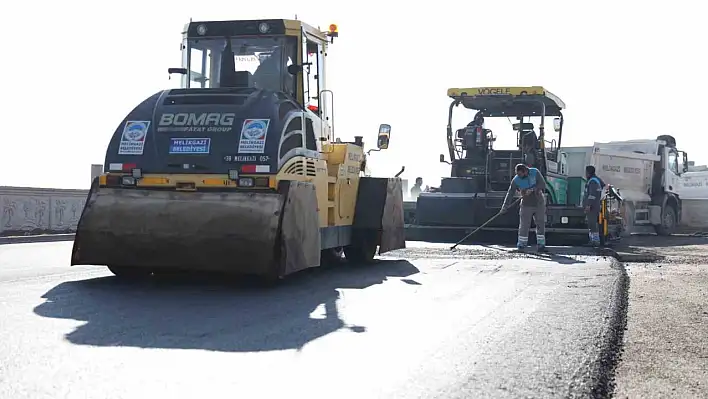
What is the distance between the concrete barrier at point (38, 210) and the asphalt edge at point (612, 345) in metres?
15.7

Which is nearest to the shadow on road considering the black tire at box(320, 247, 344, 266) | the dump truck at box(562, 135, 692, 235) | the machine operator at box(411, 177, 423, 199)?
the black tire at box(320, 247, 344, 266)

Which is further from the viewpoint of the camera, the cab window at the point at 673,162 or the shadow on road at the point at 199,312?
the cab window at the point at 673,162

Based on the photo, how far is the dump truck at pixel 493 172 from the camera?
18.2 meters

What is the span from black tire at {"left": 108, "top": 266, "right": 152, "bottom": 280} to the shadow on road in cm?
11

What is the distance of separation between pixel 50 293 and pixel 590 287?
524 cm

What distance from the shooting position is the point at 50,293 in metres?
7.97

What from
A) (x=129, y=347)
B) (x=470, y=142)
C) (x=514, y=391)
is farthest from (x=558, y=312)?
(x=470, y=142)

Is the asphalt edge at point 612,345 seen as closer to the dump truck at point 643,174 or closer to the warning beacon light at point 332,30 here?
the warning beacon light at point 332,30

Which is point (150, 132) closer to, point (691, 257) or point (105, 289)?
point (105, 289)

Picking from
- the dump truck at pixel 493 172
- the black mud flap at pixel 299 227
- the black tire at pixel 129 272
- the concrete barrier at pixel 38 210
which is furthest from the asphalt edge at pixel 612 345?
the concrete barrier at pixel 38 210

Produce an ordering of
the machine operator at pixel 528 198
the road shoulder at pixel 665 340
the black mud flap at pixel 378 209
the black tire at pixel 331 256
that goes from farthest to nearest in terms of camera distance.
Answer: the machine operator at pixel 528 198 → the black mud flap at pixel 378 209 → the black tire at pixel 331 256 → the road shoulder at pixel 665 340

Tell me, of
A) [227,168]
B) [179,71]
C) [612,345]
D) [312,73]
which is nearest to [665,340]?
[612,345]

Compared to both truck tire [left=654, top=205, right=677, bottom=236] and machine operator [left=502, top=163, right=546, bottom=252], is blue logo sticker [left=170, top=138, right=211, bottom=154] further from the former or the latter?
truck tire [left=654, top=205, right=677, bottom=236]

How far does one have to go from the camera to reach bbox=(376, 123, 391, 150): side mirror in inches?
481
